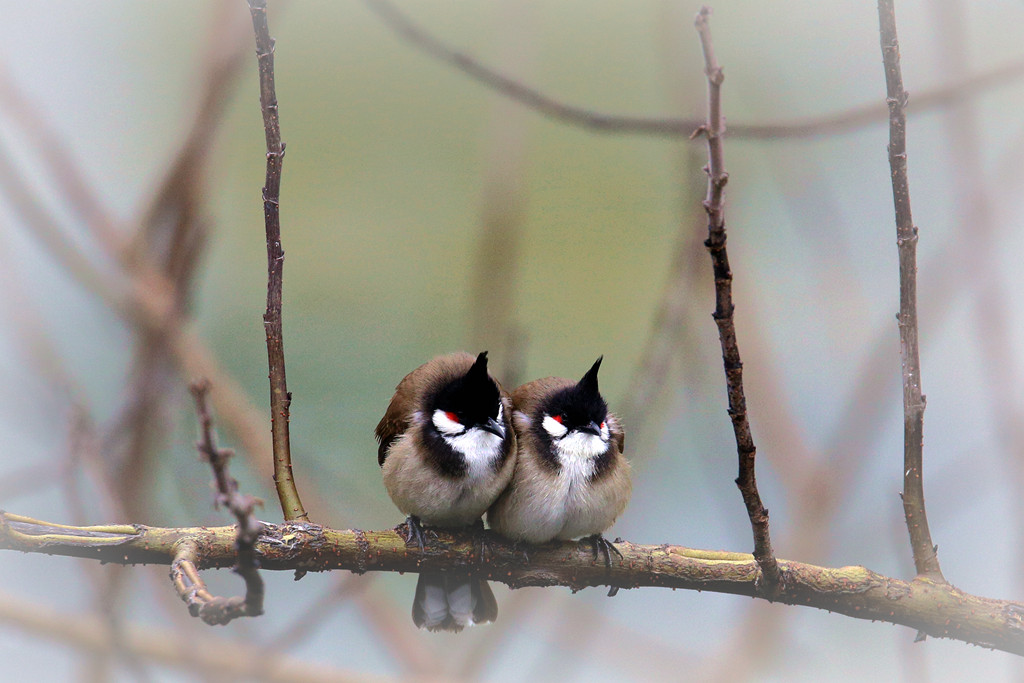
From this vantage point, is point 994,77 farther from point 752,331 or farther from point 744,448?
point 744,448

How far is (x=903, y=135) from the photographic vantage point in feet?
3.34

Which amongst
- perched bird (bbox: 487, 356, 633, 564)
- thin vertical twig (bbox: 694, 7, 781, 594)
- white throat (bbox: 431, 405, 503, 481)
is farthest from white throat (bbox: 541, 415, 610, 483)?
thin vertical twig (bbox: 694, 7, 781, 594)

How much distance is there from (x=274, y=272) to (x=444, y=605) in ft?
2.73

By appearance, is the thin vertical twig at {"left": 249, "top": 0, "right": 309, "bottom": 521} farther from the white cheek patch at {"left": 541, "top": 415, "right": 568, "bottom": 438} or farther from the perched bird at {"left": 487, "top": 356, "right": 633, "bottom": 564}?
the white cheek patch at {"left": 541, "top": 415, "right": 568, "bottom": 438}

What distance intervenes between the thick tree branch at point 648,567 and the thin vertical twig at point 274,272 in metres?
0.09

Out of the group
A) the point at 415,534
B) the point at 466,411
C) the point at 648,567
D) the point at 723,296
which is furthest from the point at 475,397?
the point at 723,296

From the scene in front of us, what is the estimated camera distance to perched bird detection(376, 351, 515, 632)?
1.50 meters

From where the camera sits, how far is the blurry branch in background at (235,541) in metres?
0.60

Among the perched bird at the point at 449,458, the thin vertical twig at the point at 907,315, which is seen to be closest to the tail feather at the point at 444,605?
the perched bird at the point at 449,458

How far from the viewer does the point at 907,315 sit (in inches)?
43.0

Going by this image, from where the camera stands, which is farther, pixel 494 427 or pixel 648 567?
pixel 494 427

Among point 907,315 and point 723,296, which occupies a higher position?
point 907,315

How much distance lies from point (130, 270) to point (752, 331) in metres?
1.31

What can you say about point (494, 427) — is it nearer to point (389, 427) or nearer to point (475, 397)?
point (475, 397)
